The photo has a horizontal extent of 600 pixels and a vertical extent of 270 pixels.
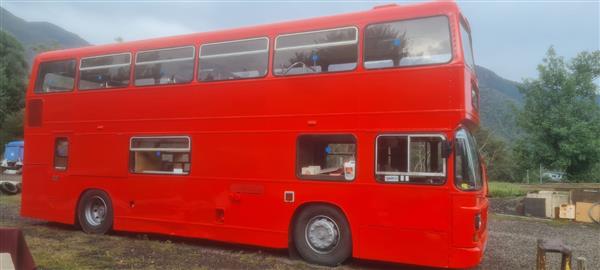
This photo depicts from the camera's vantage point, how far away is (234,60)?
8508mm

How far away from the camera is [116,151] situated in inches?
382

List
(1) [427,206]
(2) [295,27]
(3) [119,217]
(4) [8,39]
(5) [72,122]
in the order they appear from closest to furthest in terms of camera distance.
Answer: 1. (1) [427,206]
2. (2) [295,27]
3. (3) [119,217]
4. (5) [72,122]
5. (4) [8,39]

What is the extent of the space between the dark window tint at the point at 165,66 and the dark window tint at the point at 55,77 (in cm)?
183

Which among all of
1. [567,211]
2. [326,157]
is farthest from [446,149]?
[567,211]

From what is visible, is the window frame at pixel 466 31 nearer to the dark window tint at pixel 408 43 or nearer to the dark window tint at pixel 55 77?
the dark window tint at pixel 408 43

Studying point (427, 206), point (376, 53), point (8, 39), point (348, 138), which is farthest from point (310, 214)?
point (8, 39)

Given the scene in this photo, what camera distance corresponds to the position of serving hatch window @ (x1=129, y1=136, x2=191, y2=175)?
9.00 meters

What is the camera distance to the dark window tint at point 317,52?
7.51m

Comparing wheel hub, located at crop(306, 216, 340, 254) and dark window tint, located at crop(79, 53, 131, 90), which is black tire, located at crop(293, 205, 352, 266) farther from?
dark window tint, located at crop(79, 53, 131, 90)

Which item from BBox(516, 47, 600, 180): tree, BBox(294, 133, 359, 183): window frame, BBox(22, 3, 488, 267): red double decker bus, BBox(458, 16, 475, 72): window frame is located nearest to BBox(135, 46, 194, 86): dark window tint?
BBox(22, 3, 488, 267): red double decker bus

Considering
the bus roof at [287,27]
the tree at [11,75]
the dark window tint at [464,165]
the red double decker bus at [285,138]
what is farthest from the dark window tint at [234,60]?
the tree at [11,75]

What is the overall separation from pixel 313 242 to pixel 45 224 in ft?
23.3

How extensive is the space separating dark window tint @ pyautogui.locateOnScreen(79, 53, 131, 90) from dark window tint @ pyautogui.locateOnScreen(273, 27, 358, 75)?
11.0 feet

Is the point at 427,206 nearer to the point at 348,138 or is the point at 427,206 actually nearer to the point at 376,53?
the point at 348,138
